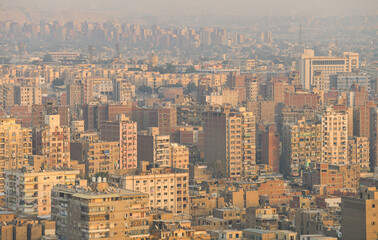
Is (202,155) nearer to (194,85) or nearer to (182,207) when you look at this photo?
(182,207)

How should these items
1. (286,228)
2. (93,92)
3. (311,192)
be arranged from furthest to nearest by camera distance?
(93,92) < (311,192) < (286,228)

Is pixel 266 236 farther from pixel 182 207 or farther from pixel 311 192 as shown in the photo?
pixel 311 192

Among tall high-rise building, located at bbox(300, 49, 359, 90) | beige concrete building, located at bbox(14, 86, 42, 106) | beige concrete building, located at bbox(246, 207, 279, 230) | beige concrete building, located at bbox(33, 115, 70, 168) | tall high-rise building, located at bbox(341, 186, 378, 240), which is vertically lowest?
beige concrete building, located at bbox(246, 207, 279, 230)

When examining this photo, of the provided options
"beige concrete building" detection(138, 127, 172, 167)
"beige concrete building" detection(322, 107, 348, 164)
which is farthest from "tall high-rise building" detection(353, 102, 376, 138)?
"beige concrete building" detection(138, 127, 172, 167)

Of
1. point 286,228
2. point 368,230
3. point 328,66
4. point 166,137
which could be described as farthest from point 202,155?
point 328,66

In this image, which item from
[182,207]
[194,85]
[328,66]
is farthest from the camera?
[328,66]

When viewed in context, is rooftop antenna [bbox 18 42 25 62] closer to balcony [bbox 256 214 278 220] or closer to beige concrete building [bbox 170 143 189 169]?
beige concrete building [bbox 170 143 189 169]

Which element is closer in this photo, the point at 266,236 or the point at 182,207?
the point at 266,236
